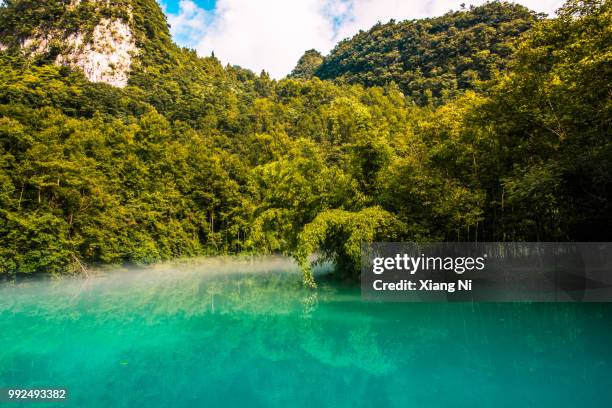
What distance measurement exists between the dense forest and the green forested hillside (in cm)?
2867

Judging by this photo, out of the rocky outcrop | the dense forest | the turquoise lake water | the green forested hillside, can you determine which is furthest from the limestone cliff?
the turquoise lake water

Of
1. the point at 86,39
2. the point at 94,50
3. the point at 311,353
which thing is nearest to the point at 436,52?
the point at 94,50

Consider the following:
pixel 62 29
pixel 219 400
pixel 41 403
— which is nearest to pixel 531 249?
pixel 219 400

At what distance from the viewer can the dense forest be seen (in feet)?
48.0

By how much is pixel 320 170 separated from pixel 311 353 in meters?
10.7

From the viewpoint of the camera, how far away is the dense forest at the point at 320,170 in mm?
14633

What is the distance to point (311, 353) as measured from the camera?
31.7 feet

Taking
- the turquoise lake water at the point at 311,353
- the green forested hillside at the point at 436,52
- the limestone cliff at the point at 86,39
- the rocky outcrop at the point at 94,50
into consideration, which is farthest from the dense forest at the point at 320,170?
the green forested hillside at the point at 436,52

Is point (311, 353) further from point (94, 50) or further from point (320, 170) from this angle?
point (94, 50)

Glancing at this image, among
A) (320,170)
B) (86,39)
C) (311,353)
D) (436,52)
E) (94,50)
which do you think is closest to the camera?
(311,353)

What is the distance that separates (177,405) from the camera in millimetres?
6812

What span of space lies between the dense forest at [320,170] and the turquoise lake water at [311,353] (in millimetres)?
3818

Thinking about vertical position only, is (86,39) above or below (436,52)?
below

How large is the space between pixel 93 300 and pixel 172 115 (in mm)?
49918
